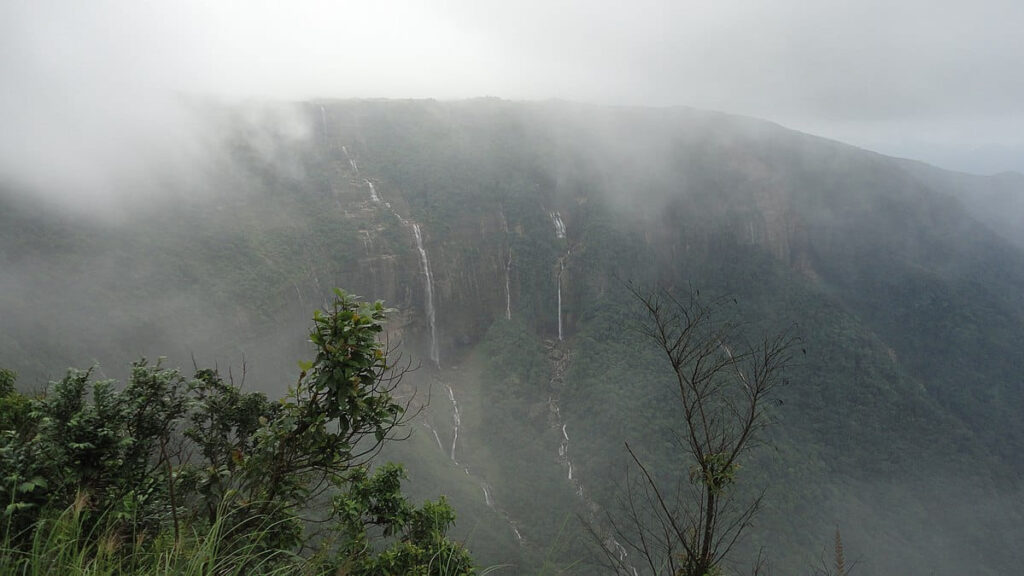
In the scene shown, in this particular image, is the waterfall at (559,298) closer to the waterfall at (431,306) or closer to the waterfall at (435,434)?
the waterfall at (431,306)

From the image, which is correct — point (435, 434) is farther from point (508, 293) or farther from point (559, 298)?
point (559, 298)

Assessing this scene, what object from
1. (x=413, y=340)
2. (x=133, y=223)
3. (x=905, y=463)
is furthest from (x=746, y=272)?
(x=133, y=223)

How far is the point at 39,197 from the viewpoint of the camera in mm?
35594

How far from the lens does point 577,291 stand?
61594 mm

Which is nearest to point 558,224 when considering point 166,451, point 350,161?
point 350,161

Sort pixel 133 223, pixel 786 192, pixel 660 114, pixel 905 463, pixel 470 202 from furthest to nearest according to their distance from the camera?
pixel 660 114 < pixel 786 192 < pixel 470 202 < pixel 905 463 < pixel 133 223

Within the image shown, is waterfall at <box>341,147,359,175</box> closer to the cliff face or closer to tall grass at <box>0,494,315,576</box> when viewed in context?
the cliff face

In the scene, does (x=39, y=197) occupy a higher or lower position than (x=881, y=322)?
higher

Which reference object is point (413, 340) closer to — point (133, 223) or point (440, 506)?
point (133, 223)

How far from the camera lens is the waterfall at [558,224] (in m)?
64.7

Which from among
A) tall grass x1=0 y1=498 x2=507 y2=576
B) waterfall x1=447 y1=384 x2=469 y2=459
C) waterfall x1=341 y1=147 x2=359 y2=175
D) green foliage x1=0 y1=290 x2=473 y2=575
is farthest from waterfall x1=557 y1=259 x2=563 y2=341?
tall grass x1=0 y1=498 x2=507 y2=576

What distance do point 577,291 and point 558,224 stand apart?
32.0 feet

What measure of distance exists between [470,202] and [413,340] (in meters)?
19.4

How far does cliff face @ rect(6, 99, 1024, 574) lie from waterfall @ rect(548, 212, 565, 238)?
1.06ft
